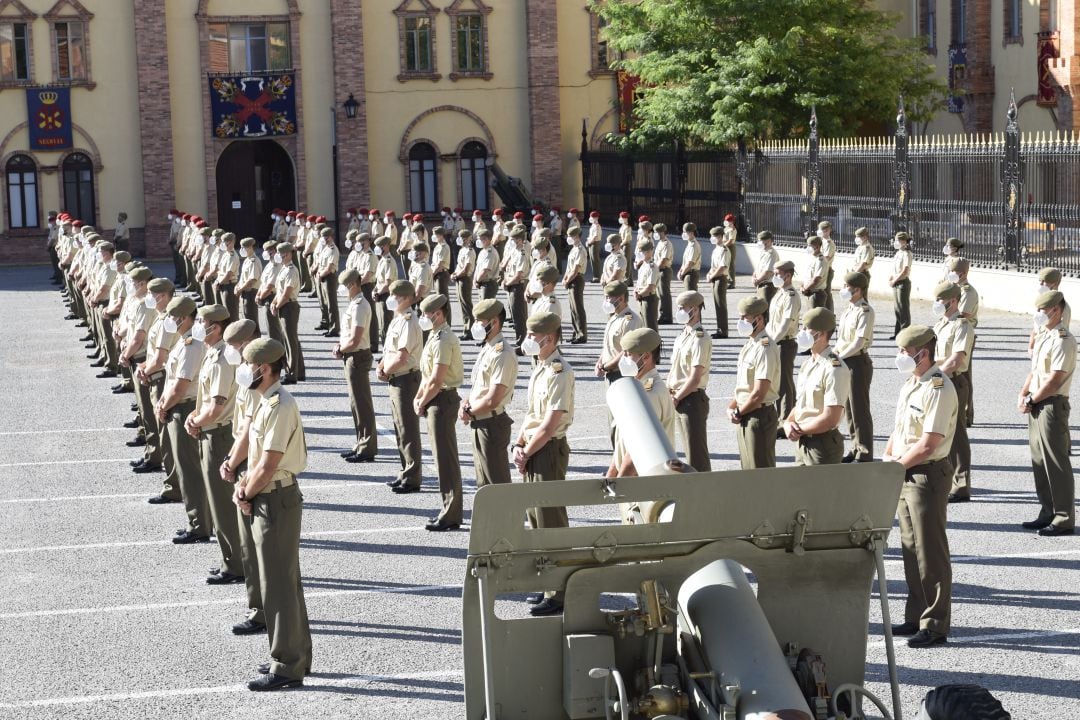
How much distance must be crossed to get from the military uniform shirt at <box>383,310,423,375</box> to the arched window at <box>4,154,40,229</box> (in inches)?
1172

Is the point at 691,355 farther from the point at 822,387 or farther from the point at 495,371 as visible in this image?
the point at 822,387

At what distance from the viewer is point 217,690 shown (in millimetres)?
8617

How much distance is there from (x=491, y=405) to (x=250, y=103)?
31.9 meters

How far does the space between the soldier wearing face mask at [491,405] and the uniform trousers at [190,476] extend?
85.3 inches

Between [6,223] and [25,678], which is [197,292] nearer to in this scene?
[6,223]

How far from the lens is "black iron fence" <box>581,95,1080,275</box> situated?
982 inches

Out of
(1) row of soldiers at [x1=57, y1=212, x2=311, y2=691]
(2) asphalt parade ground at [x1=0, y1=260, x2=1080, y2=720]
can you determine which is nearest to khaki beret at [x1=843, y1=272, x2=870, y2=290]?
(2) asphalt parade ground at [x1=0, y1=260, x2=1080, y2=720]

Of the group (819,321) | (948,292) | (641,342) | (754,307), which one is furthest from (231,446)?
(948,292)

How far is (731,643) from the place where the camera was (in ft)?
16.0

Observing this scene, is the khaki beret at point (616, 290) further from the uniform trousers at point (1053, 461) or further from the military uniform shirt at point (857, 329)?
the uniform trousers at point (1053, 461)

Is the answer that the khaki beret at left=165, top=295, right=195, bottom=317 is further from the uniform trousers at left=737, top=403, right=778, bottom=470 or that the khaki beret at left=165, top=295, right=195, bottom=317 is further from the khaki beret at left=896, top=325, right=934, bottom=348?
the khaki beret at left=896, top=325, right=934, bottom=348

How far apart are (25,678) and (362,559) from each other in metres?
3.11

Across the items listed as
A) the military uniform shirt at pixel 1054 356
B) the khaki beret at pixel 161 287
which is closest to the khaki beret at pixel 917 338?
the military uniform shirt at pixel 1054 356

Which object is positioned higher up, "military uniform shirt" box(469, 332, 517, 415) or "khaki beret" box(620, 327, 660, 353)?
"khaki beret" box(620, 327, 660, 353)
